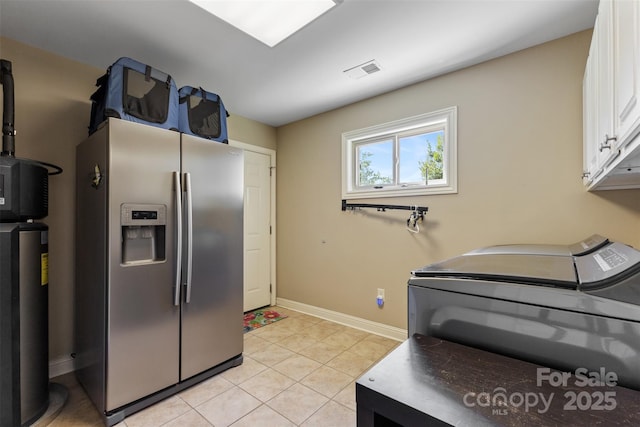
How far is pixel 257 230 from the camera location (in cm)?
370

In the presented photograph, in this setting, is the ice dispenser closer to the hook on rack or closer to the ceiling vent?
the ceiling vent

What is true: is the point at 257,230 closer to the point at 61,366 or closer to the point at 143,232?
the point at 143,232

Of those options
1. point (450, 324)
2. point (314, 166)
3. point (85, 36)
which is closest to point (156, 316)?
point (450, 324)

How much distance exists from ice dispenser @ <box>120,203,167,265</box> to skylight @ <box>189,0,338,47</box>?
1251 mm

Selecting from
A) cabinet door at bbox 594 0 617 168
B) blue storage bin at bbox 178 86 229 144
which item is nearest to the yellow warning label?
blue storage bin at bbox 178 86 229 144

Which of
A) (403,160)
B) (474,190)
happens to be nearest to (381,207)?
(403,160)

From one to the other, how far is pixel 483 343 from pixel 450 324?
0.11m

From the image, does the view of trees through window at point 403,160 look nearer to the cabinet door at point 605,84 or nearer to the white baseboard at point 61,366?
the cabinet door at point 605,84

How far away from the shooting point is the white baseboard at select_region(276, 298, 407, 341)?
2.81 m

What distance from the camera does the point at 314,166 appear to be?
3500 millimetres

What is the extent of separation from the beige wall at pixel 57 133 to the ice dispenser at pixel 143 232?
89 cm

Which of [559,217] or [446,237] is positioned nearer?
[559,217]

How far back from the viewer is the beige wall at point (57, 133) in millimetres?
2072

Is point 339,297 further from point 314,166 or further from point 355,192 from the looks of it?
point 314,166
